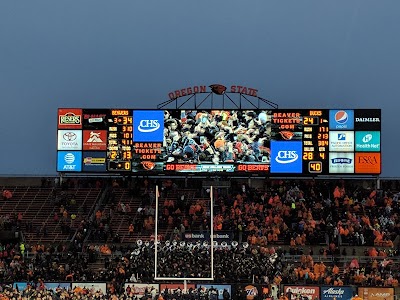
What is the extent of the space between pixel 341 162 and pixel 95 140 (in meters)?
13.0

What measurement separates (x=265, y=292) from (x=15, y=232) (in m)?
16.3

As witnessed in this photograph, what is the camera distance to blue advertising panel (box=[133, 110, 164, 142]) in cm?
4925

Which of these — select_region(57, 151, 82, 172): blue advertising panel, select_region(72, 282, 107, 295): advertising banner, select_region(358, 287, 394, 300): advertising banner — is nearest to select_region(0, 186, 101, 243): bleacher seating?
select_region(57, 151, 82, 172): blue advertising panel

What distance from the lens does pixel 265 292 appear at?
118 feet

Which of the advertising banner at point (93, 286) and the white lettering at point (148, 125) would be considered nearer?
the advertising banner at point (93, 286)

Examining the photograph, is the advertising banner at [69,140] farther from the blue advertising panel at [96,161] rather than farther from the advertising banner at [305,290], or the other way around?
the advertising banner at [305,290]

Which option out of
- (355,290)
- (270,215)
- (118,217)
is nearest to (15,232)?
(118,217)

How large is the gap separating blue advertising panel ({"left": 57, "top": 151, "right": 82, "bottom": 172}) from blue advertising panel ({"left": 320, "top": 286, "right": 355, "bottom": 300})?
18418 millimetres

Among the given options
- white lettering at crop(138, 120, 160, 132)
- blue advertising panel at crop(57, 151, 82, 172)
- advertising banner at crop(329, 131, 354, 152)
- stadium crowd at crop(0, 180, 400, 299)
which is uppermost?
white lettering at crop(138, 120, 160, 132)

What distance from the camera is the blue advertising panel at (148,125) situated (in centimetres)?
4925

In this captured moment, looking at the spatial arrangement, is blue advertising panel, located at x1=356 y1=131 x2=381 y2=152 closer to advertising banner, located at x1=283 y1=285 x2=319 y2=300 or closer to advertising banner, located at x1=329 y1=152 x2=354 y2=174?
advertising banner, located at x1=329 y1=152 x2=354 y2=174

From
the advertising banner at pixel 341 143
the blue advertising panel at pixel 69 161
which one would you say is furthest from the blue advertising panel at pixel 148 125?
the advertising banner at pixel 341 143

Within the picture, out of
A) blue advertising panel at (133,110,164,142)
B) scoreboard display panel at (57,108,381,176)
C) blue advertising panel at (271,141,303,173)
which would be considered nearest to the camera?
blue advertising panel at (271,141,303,173)

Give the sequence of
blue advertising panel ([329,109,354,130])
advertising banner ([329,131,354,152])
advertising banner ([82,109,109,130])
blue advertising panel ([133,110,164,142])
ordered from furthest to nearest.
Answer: advertising banner ([82,109,109,130]), blue advertising panel ([133,110,164,142]), blue advertising panel ([329,109,354,130]), advertising banner ([329,131,354,152])
